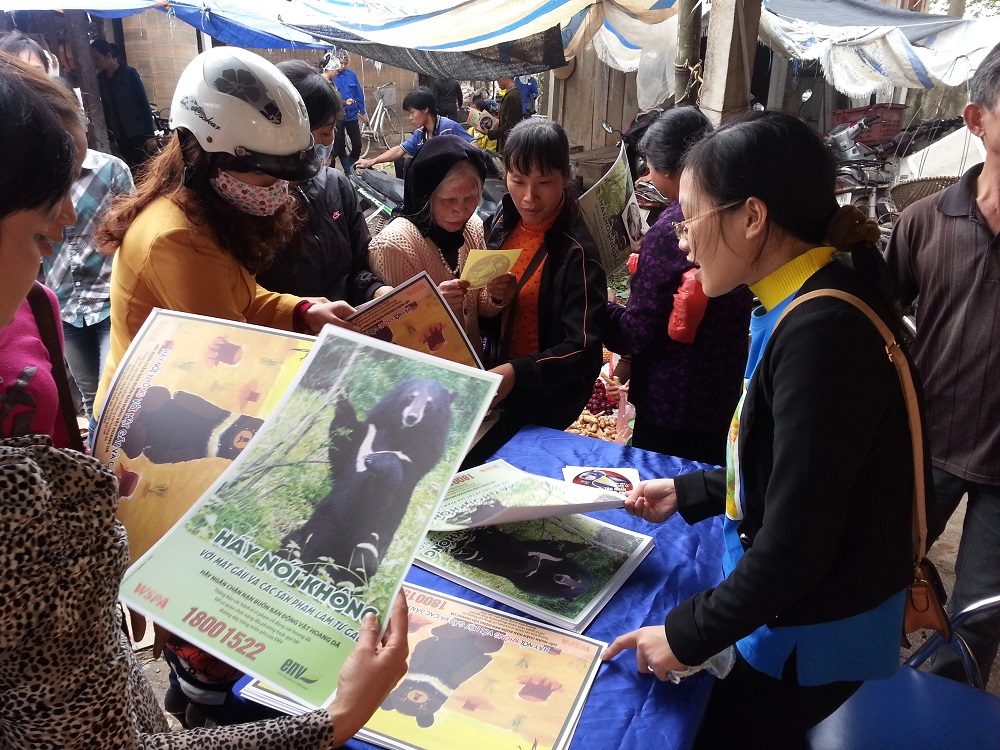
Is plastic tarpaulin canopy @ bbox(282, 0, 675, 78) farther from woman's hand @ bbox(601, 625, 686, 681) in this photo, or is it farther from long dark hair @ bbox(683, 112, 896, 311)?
woman's hand @ bbox(601, 625, 686, 681)

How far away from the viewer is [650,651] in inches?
43.2

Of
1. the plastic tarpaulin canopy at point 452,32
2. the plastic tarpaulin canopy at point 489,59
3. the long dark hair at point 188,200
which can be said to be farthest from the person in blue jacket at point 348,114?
the long dark hair at point 188,200

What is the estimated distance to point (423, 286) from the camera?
1581 millimetres

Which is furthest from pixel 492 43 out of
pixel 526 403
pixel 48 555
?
pixel 48 555

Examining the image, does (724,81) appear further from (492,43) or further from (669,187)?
(492,43)

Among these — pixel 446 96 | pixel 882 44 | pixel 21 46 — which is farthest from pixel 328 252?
pixel 882 44

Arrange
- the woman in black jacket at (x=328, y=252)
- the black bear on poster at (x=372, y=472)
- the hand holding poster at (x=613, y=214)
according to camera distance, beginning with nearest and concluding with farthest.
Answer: the black bear on poster at (x=372, y=472), the woman in black jacket at (x=328, y=252), the hand holding poster at (x=613, y=214)

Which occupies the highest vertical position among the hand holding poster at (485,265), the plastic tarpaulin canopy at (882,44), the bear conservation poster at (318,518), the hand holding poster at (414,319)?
the bear conservation poster at (318,518)

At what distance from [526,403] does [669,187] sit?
884 mm

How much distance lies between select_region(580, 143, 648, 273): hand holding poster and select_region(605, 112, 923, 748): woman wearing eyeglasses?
134cm

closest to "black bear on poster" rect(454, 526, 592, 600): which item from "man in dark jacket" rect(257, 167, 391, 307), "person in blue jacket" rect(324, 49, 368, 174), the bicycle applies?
"man in dark jacket" rect(257, 167, 391, 307)

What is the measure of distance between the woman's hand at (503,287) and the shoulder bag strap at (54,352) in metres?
1.29

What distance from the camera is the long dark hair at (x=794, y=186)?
1.09 meters

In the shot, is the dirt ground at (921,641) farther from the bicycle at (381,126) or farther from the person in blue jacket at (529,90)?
the bicycle at (381,126)
